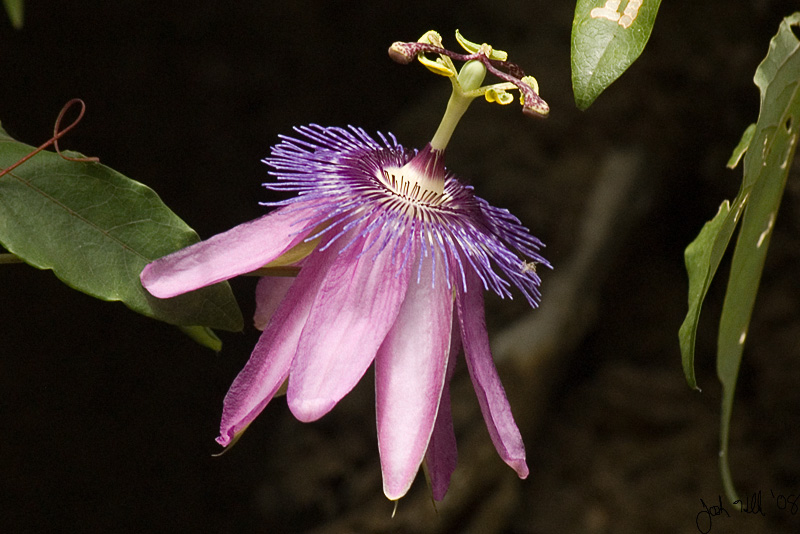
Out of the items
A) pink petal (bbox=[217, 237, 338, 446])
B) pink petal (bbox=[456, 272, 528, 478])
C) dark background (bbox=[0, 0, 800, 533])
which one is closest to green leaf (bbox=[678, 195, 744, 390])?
pink petal (bbox=[456, 272, 528, 478])

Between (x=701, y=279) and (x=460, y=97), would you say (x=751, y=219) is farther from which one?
(x=460, y=97)

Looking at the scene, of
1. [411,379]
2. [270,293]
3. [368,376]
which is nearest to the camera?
[411,379]

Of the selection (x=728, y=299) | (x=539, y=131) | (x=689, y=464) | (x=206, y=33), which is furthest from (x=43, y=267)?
(x=689, y=464)

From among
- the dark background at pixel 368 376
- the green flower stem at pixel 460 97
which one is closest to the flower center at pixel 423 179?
the green flower stem at pixel 460 97

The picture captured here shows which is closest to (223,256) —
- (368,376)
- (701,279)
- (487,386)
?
(487,386)

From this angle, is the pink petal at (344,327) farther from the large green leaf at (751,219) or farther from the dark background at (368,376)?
the dark background at (368,376)

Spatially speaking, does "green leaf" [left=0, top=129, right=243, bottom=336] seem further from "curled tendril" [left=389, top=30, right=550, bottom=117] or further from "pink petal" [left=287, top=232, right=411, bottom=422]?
"curled tendril" [left=389, top=30, right=550, bottom=117]
